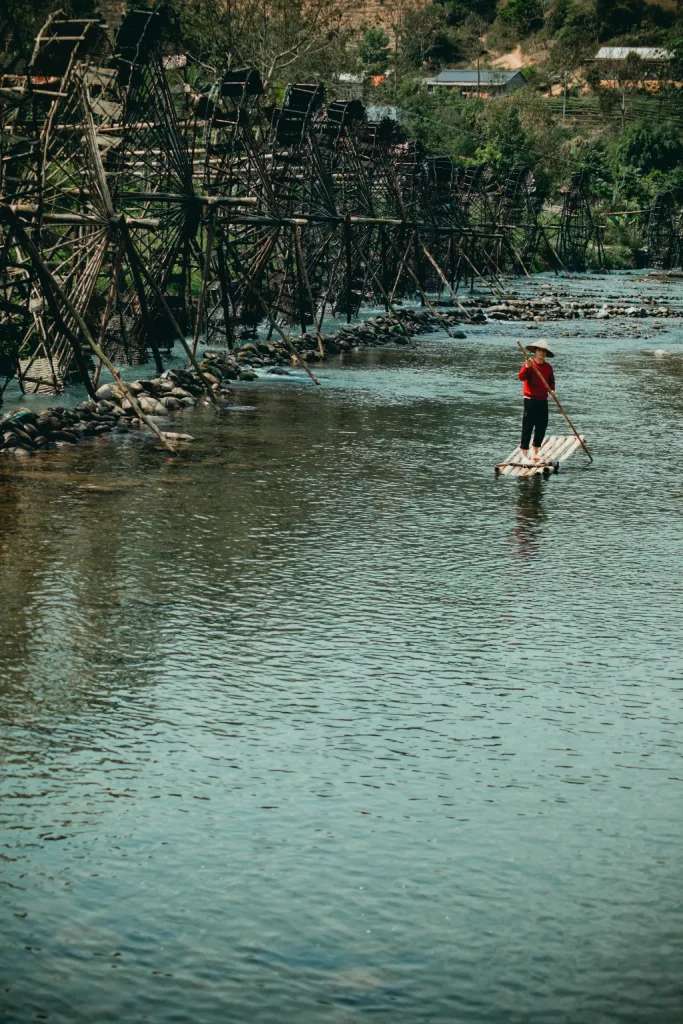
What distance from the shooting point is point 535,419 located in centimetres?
1678

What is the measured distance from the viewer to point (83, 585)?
11125 mm

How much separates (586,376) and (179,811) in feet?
73.6

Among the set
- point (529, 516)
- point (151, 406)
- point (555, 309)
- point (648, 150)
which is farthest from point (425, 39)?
point (529, 516)

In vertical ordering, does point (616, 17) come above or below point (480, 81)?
above

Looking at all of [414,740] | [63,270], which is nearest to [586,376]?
[63,270]

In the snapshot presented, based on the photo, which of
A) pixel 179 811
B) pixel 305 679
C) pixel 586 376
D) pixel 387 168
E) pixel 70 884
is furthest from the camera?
pixel 387 168

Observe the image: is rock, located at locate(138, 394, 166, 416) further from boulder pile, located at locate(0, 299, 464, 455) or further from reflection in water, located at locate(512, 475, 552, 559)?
reflection in water, located at locate(512, 475, 552, 559)

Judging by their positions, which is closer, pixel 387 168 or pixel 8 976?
pixel 8 976

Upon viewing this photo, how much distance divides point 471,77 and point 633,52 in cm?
1604

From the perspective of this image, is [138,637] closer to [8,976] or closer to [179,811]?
[179,811]

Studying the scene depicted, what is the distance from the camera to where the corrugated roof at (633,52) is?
139712mm

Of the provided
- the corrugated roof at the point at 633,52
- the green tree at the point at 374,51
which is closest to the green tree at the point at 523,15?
the corrugated roof at the point at 633,52

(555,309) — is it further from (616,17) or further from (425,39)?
(616,17)

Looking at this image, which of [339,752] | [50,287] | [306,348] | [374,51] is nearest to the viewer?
[339,752]
